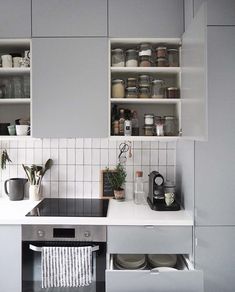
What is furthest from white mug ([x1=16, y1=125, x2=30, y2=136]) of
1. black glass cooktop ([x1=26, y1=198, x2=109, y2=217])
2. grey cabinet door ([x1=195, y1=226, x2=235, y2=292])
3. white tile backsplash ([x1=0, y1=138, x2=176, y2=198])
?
grey cabinet door ([x1=195, y1=226, x2=235, y2=292])

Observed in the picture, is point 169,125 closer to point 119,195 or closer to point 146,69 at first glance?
point 146,69

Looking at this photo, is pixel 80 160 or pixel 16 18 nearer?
pixel 16 18

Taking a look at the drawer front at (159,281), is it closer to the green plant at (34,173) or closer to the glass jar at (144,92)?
the green plant at (34,173)

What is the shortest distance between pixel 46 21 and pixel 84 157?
1.08 meters

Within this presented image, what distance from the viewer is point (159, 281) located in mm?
1395

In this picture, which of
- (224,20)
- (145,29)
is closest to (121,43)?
(145,29)

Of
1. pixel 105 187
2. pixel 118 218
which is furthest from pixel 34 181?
pixel 118 218

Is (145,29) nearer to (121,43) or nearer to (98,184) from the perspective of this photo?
(121,43)

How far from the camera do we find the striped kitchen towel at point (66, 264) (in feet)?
5.51

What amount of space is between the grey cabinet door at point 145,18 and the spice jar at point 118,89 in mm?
331

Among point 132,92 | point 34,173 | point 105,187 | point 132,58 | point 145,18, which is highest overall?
point 145,18

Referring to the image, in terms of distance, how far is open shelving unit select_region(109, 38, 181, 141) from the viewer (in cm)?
199

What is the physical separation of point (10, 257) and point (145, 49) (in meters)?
1.71

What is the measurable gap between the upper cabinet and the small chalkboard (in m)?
1.09
